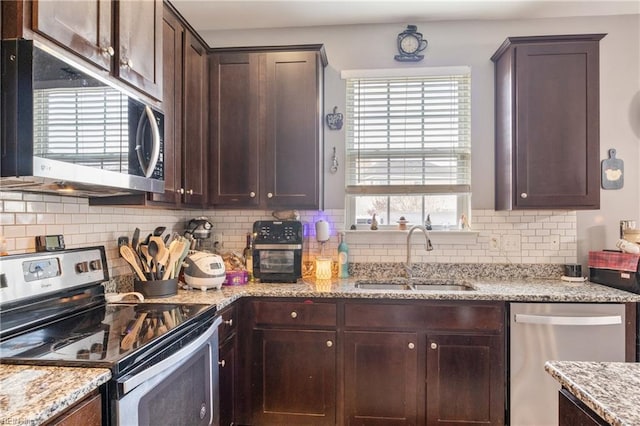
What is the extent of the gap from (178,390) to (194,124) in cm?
164

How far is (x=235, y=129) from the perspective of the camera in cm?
264

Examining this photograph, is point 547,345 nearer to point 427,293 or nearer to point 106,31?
point 427,293

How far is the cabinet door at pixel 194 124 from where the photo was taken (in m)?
2.39

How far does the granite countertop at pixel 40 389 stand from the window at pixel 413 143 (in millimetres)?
2099

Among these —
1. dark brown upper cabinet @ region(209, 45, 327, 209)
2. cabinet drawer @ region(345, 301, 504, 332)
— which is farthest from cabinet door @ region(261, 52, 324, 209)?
cabinet drawer @ region(345, 301, 504, 332)

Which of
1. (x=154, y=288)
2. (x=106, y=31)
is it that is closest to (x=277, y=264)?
(x=154, y=288)

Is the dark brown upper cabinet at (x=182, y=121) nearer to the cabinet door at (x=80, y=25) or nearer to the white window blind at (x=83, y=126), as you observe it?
the white window blind at (x=83, y=126)

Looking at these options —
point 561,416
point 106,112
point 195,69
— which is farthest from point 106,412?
point 195,69

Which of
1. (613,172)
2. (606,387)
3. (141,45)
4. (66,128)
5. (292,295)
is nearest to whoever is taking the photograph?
(606,387)

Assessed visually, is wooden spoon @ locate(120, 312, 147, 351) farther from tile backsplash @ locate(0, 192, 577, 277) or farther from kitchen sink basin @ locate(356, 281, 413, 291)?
kitchen sink basin @ locate(356, 281, 413, 291)

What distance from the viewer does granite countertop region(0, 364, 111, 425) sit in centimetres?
85

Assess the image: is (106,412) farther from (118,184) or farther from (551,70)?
(551,70)

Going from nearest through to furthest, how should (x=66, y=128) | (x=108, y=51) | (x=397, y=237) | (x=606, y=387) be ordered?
1. (x=606, y=387)
2. (x=66, y=128)
3. (x=108, y=51)
4. (x=397, y=237)

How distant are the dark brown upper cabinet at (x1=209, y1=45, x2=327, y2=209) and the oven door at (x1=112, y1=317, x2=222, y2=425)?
103 cm
